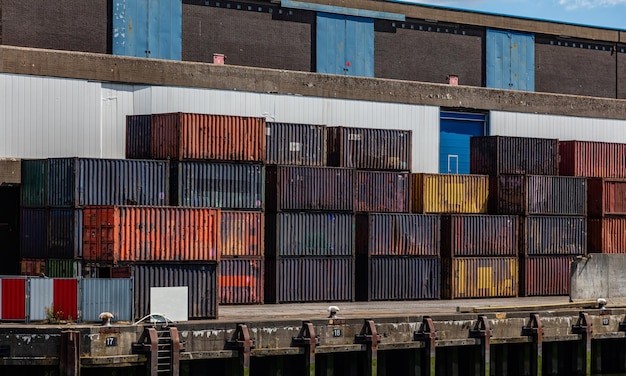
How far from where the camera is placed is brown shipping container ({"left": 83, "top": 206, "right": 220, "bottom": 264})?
138 ft

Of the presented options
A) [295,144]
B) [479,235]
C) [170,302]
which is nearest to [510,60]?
[479,235]

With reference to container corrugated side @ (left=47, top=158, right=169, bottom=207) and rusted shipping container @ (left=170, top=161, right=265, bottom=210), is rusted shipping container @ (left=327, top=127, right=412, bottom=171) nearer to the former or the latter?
rusted shipping container @ (left=170, top=161, right=265, bottom=210)

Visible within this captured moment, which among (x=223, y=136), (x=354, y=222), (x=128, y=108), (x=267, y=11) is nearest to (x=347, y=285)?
(x=354, y=222)

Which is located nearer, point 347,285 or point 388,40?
point 347,285

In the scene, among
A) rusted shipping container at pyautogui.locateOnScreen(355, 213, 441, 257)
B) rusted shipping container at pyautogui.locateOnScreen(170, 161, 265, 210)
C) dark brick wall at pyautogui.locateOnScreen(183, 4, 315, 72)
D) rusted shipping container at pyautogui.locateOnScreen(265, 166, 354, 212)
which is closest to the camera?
rusted shipping container at pyautogui.locateOnScreen(170, 161, 265, 210)

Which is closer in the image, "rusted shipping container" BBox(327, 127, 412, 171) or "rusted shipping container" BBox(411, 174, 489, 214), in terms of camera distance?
"rusted shipping container" BBox(327, 127, 412, 171)

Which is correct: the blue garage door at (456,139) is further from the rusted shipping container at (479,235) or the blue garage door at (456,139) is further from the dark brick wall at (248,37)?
the dark brick wall at (248,37)

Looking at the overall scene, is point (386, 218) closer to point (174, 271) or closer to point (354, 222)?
point (354, 222)

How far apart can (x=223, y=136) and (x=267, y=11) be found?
15.1m

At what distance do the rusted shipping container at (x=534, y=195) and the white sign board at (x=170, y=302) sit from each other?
70.3 feet

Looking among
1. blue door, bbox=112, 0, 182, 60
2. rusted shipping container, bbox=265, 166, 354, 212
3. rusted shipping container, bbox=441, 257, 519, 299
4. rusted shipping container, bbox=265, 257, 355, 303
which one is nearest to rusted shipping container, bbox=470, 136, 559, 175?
rusted shipping container, bbox=441, 257, 519, 299

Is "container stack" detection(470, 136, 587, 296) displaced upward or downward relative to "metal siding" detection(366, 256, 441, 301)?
upward

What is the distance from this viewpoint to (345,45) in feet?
217

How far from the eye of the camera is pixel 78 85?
51750 millimetres
